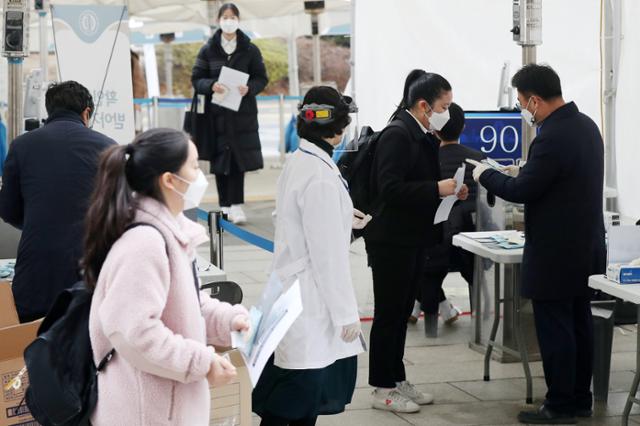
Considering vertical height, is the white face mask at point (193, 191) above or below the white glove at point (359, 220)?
above

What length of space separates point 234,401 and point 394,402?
1678mm

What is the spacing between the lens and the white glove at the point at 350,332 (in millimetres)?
4227

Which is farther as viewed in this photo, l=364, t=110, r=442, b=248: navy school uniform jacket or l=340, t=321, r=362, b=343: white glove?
l=364, t=110, r=442, b=248: navy school uniform jacket

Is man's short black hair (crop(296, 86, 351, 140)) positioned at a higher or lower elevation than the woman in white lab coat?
higher

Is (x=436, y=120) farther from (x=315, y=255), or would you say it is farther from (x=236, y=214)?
(x=236, y=214)

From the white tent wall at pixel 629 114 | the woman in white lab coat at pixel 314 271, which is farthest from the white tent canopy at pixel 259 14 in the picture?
the woman in white lab coat at pixel 314 271

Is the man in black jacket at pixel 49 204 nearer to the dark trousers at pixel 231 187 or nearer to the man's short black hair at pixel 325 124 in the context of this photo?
the man's short black hair at pixel 325 124

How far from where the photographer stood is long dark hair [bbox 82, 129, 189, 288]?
282 centimetres

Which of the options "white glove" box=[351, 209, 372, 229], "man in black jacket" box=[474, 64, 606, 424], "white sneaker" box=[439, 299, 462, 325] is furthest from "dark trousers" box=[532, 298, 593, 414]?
"white sneaker" box=[439, 299, 462, 325]

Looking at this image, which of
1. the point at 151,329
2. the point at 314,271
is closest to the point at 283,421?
the point at 314,271

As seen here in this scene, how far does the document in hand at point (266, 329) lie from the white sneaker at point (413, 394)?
2.67 metres

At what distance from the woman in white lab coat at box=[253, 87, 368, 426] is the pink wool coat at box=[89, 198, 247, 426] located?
1.27 meters

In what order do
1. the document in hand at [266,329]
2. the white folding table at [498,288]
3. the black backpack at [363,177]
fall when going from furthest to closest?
the white folding table at [498,288], the black backpack at [363,177], the document in hand at [266,329]

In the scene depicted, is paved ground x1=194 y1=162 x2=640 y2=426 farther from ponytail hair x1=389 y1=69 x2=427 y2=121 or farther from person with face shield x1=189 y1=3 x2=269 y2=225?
person with face shield x1=189 y1=3 x2=269 y2=225
